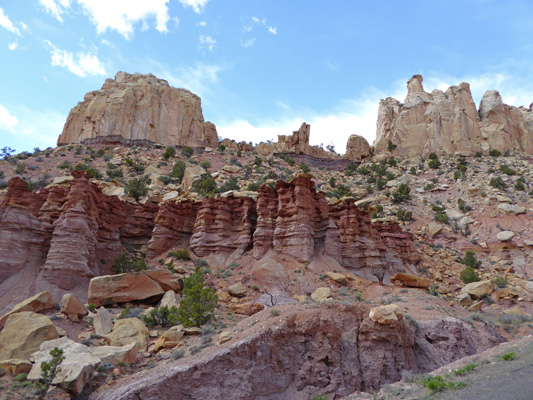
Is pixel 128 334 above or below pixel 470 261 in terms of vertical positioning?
below

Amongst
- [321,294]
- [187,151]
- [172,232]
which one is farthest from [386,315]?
[187,151]

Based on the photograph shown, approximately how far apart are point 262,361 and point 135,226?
67.3 ft

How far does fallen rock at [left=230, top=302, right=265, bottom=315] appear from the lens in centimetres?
1892

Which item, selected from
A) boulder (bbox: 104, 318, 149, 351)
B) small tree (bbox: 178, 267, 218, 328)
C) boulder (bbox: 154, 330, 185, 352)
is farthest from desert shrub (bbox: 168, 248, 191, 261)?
boulder (bbox: 154, 330, 185, 352)

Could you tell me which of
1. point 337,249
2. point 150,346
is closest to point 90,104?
point 337,249

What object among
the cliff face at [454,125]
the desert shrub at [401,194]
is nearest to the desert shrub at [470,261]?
the desert shrub at [401,194]

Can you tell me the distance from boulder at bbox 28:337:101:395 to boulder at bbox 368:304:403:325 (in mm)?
9606

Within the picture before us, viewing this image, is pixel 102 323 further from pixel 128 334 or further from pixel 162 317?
pixel 162 317

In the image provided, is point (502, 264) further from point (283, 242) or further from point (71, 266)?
point (71, 266)

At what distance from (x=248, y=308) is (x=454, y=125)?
183ft

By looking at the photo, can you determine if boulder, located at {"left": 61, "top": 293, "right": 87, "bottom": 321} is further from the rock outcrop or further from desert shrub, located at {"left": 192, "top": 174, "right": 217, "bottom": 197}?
desert shrub, located at {"left": 192, "top": 174, "right": 217, "bottom": 197}

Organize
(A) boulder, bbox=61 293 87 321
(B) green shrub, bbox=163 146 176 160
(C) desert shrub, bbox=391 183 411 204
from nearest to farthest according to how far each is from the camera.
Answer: (A) boulder, bbox=61 293 87 321, (C) desert shrub, bbox=391 183 411 204, (B) green shrub, bbox=163 146 176 160

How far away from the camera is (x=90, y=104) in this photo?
5906 centimetres

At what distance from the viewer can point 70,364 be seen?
35.1 ft
